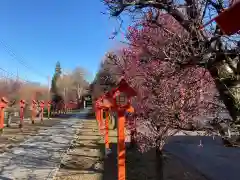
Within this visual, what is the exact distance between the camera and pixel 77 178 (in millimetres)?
9375

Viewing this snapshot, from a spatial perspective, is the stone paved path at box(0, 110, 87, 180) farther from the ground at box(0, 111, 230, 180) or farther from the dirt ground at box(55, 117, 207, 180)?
the dirt ground at box(55, 117, 207, 180)

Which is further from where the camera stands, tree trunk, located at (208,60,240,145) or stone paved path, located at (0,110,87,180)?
stone paved path, located at (0,110,87,180)

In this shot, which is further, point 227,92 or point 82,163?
point 82,163

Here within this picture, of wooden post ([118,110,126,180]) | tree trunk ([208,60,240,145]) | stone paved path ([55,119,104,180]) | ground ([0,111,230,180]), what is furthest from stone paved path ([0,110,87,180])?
tree trunk ([208,60,240,145])

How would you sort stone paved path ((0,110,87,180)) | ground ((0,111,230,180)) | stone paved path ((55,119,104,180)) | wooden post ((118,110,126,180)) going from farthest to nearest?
ground ((0,111,230,180)) → stone paved path ((55,119,104,180)) → stone paved path ((0,110,87,180)) → wooden post ((118,110,126,180))

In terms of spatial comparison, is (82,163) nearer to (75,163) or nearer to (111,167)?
(75,163)

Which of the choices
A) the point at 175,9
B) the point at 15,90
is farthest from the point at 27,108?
the point at 175,9

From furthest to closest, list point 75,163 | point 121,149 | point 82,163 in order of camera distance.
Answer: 1. point 82,163
2. point 75,163
3. point 121,149

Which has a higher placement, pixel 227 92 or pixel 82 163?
pixel 227 92

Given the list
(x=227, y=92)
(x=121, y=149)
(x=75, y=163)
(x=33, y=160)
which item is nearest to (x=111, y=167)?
(x=75, y=163)

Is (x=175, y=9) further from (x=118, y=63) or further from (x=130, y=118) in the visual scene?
(x=118, y=63)

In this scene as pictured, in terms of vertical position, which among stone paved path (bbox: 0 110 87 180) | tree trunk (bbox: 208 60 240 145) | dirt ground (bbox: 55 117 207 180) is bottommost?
dirt ground (bbox: 55 117 207 180)

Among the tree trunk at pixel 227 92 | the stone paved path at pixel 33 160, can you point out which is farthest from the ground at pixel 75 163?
the tree trunk at pixel 227 92

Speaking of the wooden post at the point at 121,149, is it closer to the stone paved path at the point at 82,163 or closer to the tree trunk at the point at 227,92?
the stone paved path at the point at 82,163
